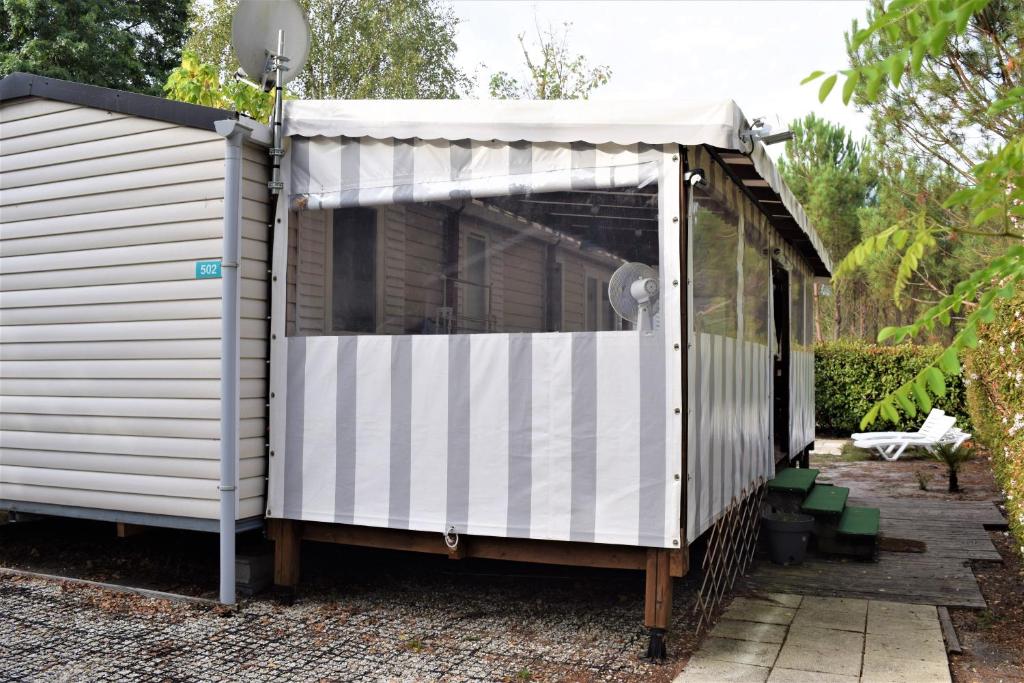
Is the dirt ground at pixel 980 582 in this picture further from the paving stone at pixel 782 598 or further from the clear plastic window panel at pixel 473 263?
the clear plastic window panel at pixel 473 263

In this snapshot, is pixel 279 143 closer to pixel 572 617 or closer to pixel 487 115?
pixel 487 115

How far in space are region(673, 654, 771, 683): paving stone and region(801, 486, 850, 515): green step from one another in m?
2.78

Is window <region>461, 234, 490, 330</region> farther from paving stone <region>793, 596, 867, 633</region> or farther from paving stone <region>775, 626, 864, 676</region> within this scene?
paving stone <region>793, 596, 867, 633</region>

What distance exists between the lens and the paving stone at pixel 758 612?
4801 mm

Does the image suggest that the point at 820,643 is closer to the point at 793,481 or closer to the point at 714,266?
the point at 714,266

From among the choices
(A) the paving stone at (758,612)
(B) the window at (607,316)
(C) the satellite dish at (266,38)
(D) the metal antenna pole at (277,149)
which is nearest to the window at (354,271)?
(D) the metal antenna pole at (277,149)

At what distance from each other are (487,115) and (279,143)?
4.24ft

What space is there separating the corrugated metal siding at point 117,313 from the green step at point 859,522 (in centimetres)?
412

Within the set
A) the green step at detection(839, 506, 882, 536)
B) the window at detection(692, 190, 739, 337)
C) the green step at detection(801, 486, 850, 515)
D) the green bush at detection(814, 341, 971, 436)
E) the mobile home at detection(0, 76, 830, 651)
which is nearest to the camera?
the mobile home at detection(0, 76, 830, 651)

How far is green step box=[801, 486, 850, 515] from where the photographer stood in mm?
6551

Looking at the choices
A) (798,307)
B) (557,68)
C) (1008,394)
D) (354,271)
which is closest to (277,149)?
(354,271)

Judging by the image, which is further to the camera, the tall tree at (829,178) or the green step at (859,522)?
the tall tree at (829,178)

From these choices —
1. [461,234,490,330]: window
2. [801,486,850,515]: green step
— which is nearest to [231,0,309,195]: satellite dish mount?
[461,234,490,330]: window

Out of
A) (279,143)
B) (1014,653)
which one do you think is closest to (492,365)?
(279,143)
